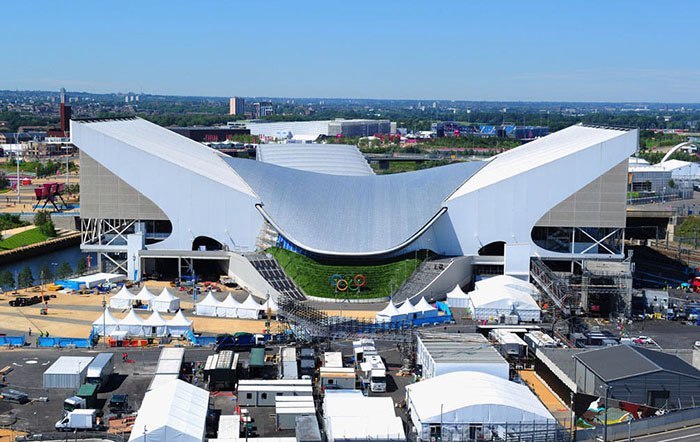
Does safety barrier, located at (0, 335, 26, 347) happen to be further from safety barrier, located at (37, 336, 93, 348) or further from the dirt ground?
the dirt ground

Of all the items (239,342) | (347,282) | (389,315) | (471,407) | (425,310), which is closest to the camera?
(471,407)

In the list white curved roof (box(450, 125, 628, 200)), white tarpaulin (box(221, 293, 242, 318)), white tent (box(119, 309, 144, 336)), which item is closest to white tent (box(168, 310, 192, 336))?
white tent (box(119, 309, 144, 336))

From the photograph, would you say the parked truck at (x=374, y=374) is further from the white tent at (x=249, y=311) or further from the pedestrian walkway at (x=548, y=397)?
the white tent at (x=249, y=311)

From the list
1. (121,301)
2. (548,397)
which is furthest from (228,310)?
(548,397)

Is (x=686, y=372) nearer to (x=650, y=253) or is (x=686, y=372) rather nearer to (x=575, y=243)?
(x=575, y=243)

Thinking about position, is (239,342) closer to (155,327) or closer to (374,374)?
(155,327)

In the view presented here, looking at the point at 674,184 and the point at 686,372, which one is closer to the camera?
the point at 686,372

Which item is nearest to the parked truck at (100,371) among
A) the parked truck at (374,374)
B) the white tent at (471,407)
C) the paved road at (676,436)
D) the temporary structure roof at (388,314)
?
the parked truck at (374,374)

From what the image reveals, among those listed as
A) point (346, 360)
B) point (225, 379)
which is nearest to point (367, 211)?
point (346, 360)
